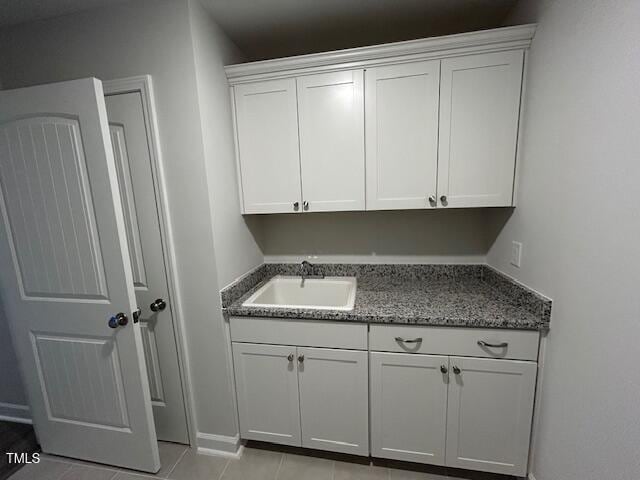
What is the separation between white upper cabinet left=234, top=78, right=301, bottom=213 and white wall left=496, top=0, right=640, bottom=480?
1163 mm

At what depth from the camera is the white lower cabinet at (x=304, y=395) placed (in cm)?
133

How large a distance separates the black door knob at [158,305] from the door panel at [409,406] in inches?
45.1

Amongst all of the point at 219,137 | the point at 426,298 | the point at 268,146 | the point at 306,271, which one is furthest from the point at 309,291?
the point at 219,137

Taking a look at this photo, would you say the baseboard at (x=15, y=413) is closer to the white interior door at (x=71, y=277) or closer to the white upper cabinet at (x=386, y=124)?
the white interior door at (x=71, y=277)

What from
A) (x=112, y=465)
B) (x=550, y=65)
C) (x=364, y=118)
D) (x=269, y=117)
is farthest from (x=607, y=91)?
(x=112, y=465)

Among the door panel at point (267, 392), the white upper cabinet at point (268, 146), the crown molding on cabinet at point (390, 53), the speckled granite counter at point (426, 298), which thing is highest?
the crown molding on cabinet at point (390, 53)

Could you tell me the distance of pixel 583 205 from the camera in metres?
0.94

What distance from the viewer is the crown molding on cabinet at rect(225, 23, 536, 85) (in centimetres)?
121

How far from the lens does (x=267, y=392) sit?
4.67ft

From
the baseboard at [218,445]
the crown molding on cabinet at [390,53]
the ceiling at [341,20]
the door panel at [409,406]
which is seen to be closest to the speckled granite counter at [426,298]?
the door panel at [409,406]

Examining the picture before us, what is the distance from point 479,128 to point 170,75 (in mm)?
1539

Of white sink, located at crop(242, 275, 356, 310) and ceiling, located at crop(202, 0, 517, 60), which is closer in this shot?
ceiling, located at crop(202, 0, 517, 60)

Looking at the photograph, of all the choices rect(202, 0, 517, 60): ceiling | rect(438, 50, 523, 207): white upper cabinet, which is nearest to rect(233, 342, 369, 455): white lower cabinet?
rect(438, 50, 523, 207): white upper cabinet

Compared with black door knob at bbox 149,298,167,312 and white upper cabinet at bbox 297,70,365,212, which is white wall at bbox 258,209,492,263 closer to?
white upper cabinet at bbox 297,70,365,212
